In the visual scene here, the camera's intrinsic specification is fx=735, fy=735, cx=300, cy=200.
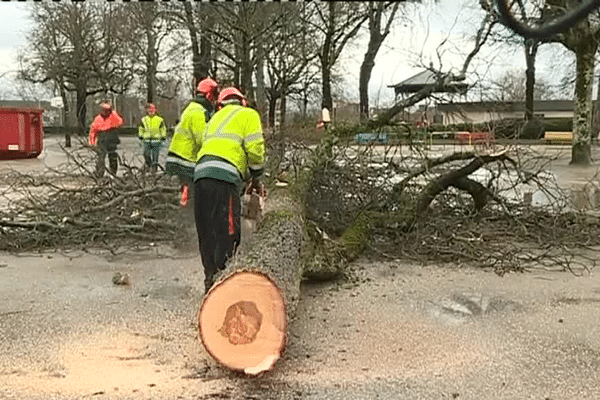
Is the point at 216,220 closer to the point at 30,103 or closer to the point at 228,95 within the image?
the point at 228,95

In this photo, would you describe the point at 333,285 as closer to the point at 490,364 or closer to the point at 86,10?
the point at 490,364

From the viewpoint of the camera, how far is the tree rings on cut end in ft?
12.8

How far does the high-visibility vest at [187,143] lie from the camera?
5.58m

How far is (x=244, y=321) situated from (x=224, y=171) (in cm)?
128

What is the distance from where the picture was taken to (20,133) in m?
21.2

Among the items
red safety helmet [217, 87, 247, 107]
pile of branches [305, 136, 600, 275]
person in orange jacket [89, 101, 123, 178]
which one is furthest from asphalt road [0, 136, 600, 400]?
person in orange jacket [89, 101, 123, 178]

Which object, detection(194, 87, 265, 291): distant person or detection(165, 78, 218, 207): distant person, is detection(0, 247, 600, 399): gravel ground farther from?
detection(165, 78, 218, 207): distant person

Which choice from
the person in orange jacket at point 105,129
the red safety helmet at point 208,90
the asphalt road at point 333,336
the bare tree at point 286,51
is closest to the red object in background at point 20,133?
the bare tree at point 286,51

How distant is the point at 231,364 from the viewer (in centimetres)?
388

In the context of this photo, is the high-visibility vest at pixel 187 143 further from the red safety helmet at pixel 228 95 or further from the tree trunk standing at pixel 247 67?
the tree trunk standing at pixel 247 67

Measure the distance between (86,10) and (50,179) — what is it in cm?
1737

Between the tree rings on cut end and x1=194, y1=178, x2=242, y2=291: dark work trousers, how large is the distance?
3.57 ft

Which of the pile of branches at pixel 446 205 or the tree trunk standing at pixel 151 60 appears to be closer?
the pile of branches at pixel 446 205

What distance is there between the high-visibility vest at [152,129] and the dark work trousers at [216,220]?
9.46 meters
